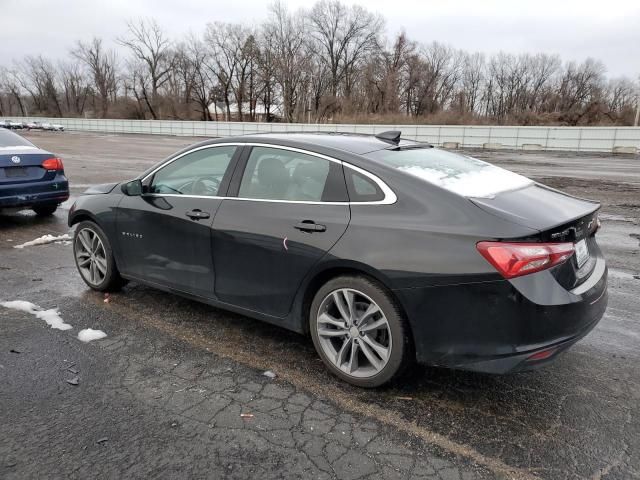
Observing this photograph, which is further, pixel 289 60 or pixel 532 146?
pixel 289 60

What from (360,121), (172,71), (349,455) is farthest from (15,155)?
(172,71)

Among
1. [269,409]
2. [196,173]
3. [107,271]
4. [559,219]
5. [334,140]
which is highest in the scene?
[334,140]

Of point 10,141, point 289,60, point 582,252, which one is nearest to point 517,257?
point 582,252

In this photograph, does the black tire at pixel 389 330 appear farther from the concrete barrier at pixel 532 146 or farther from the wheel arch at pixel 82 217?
the concrete barrier at pixel 532 146

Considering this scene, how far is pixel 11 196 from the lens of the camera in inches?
296

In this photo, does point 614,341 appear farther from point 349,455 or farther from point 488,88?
point 488,88

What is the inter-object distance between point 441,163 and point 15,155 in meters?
6.96

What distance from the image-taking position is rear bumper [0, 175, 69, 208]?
7.48 metres

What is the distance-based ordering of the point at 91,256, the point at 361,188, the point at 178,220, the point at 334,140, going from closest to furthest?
the point at 361,188
the point at 334,140
the point at 178,220
the point at 91,256

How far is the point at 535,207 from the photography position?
2936mm

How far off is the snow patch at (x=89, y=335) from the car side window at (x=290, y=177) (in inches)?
63.1

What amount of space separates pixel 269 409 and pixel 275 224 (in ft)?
3.92

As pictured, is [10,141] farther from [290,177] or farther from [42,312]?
[290,177]

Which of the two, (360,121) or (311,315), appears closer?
(311,315)
